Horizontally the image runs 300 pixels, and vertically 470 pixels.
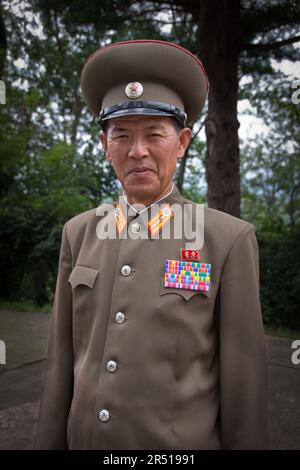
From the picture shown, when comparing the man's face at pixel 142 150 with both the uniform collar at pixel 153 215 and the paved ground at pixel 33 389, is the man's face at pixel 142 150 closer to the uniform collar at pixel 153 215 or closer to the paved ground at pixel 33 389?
the uniform collar at pixel 153 215

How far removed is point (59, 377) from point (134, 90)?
1062 millimetres

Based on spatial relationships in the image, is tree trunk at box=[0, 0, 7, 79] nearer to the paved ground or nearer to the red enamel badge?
the paved ground

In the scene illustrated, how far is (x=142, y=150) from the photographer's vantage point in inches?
54.8

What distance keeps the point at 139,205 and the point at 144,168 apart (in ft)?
0.62

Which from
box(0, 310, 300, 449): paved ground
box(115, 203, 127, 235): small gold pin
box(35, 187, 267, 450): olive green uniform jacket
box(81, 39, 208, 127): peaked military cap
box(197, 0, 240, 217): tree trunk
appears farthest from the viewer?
box(197, 0, 240, 217): tree trunk

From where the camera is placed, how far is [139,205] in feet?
5.16

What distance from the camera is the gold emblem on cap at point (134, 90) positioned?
147 centimetres

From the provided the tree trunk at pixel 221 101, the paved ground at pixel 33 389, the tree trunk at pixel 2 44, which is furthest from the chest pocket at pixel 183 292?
the tree trunk at pixel 2 44

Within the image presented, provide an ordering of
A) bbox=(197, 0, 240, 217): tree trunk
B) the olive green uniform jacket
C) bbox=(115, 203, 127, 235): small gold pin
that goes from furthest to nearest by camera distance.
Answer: bbox=(197, 0, 240, 217): tree trunk → bbox=(115, 203, 127, 235): small gold pin → the olive green uniform jacket

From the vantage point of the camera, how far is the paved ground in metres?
2.61

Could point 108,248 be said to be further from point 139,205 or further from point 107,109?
point 107,109

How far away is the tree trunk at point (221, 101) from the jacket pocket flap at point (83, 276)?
4.45 meters

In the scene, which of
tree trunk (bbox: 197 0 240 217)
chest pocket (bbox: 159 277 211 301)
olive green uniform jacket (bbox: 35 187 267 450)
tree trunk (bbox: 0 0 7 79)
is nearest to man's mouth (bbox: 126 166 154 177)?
olive green uniform jacket (bbox: 35 187 267 450)

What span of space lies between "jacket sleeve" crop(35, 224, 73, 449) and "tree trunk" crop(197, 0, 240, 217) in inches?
174
